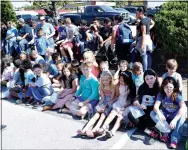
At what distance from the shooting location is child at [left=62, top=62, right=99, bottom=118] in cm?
578

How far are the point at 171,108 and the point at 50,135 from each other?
6.52ft

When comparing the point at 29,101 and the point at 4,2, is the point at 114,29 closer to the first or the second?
the point at 29,101

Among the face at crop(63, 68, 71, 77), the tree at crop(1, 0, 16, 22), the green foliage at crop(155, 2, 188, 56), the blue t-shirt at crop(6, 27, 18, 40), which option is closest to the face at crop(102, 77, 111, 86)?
the face at crop(63, 68, 71, 77)

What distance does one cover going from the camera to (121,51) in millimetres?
7949

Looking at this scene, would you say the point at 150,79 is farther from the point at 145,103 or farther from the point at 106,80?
the point at 106,80

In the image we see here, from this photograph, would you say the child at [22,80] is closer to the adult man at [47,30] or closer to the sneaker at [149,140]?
the adult man at [47,30]

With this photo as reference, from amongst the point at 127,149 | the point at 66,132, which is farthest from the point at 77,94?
the point at 127,149

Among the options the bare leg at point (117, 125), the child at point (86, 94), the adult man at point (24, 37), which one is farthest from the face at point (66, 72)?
the adult man at point (24, 37)

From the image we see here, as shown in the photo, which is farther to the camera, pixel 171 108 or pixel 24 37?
pixel 24 37

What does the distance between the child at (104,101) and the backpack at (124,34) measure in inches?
84.8

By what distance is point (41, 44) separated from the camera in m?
9.08

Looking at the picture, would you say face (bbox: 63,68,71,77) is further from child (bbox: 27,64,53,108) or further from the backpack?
the backpack

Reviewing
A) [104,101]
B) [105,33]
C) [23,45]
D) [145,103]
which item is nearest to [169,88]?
[145,103]

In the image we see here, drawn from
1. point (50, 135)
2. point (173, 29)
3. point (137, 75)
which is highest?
point (173, 29)
